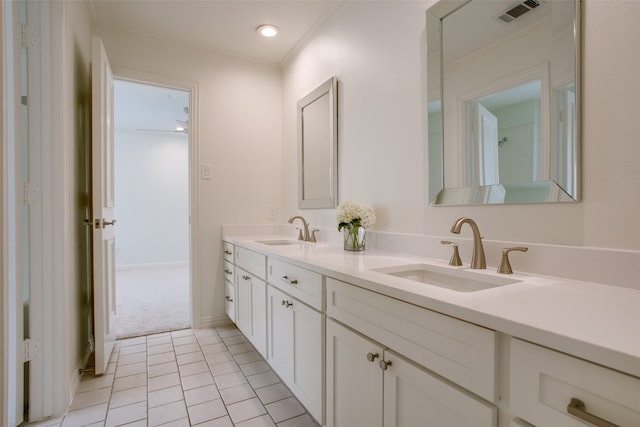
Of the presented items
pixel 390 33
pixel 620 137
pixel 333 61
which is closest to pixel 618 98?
pixel 620 137

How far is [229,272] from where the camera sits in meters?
2.69

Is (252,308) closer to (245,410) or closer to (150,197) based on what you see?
(245,410)

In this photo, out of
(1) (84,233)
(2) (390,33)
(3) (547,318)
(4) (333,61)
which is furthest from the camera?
(4) (333,61)

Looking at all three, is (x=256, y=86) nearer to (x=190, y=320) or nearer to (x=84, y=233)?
(x=84, y=233)

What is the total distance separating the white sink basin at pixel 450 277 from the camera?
1.12 meters

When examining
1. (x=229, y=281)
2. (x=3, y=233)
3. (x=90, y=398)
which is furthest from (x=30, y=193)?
(x=229, y=281)

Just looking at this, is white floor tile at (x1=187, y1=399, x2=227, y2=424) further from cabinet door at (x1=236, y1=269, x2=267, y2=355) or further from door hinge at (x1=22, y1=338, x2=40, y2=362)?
door hinge at (x1=22, y1=338, x2=40, y2=362)

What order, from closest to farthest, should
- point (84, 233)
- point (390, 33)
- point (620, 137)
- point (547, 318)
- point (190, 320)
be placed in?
point (547, 318) → point (620, 137) → point (390, 33) → point (84, 233) → point (190, 320)

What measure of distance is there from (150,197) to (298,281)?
16.9 ft

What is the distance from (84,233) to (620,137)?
2.68 m

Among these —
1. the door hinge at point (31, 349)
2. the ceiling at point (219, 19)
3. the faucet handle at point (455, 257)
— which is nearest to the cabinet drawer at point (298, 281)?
the faucet handle at point (455, 257)

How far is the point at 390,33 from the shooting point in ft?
5.78

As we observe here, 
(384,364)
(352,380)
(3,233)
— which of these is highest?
(3,233)

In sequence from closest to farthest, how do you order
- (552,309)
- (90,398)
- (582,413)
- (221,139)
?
(582,413) → (552,309) → (90,398) → (221,139)
